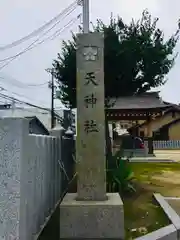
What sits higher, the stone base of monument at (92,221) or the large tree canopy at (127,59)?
the large tree canopy at (127,59)

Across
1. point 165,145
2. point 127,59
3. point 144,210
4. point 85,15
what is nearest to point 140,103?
point 127,59

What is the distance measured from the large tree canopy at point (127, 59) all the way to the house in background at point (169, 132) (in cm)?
3310

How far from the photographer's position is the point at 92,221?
5336mm

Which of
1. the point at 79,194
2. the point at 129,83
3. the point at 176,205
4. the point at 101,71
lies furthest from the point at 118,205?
the point at 129,83

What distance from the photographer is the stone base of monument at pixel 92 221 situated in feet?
17.4

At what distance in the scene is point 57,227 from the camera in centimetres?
590

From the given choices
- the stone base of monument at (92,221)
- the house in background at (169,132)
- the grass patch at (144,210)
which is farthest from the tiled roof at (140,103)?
the house in background at (169,132)

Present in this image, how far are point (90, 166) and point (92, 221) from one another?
2.92ft

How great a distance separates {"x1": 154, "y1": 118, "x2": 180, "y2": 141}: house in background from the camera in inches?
1747

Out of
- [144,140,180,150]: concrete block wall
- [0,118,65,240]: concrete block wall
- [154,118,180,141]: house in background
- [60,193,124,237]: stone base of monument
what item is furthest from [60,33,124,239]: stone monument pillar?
[154,118,180,141]: house in background

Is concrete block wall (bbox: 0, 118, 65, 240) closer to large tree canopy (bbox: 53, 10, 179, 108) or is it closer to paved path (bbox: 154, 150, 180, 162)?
large tree canopy (bbox: 53, 10, 179, 108)

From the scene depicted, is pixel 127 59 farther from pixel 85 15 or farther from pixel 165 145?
pixel 165 145

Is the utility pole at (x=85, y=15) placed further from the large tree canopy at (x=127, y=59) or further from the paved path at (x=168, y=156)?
the paved path at (x=168, y=156)

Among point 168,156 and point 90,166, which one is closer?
point 90,166
